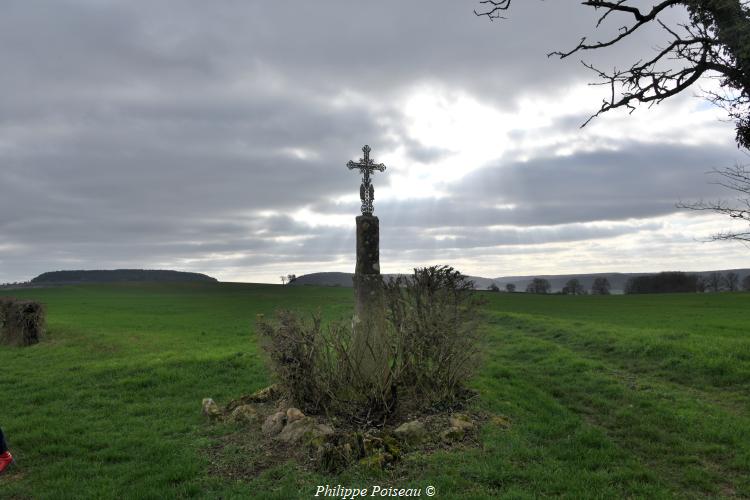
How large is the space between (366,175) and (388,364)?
602 centimetres

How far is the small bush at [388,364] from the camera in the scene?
7484mm

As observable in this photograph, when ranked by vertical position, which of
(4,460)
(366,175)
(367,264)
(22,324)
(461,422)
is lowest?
(4,460)

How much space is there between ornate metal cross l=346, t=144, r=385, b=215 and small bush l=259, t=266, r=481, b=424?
11.1ft

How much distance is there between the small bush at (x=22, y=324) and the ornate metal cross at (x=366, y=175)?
16.2 metres

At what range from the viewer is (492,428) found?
7363 millimetres

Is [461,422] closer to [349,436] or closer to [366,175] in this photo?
[349,436]

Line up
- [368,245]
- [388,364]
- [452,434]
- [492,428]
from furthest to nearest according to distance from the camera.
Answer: [368,245], [388,364], [492,428], [452,434]

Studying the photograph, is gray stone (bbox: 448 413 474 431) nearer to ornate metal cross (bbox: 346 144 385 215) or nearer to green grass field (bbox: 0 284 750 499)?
green grass field (bbox: 0 284 750 499)

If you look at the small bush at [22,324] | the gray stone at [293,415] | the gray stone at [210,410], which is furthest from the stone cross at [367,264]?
the small bush at [22,324]

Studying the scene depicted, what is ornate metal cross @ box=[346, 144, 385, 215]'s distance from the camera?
11.6 meters

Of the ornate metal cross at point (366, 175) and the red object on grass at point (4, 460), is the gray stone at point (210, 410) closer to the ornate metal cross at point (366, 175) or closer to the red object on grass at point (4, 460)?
the red object on grass at point (4, 460)

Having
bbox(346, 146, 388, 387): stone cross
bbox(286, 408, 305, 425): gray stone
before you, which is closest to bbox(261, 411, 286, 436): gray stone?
bbox(286, 408, 305, 425): gray stone

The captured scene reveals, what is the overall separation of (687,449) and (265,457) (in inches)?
238

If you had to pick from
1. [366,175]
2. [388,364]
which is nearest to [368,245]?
[366,175]
